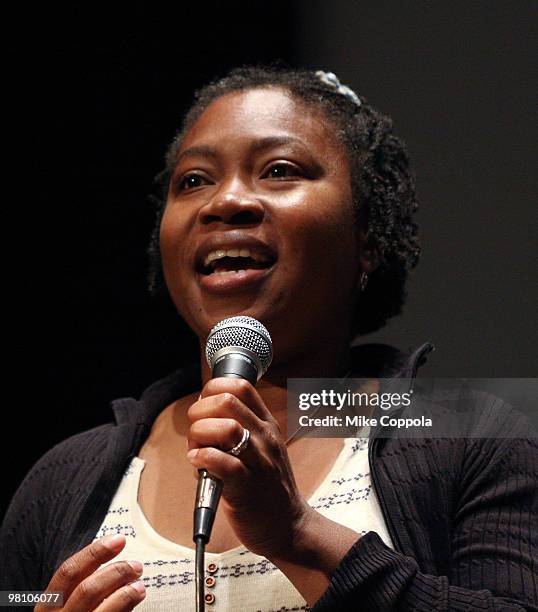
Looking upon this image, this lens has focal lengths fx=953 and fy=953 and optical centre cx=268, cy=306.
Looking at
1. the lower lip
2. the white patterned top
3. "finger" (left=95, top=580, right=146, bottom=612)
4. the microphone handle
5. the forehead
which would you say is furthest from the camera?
the forehead

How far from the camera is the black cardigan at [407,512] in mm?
1044

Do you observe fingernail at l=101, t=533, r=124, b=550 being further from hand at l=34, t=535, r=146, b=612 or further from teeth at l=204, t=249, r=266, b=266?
teeth at l=204, t=249, r=266, b=266

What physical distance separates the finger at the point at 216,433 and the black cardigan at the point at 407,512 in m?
0.23

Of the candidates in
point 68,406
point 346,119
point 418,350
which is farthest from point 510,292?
point 68,406

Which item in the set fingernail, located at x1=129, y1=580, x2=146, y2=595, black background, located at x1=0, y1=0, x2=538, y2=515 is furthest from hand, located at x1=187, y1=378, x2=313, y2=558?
black background, located at x1=0, y1=0, x2=538, y2=515

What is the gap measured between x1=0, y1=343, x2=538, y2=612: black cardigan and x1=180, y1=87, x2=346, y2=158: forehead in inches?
13.4

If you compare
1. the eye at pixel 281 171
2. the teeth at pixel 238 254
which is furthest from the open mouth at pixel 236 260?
the eye at pixel 281 171

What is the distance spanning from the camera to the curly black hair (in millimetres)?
1540

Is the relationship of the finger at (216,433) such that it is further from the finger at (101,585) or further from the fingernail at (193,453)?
the finger at (101,585)

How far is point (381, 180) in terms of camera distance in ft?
5.17

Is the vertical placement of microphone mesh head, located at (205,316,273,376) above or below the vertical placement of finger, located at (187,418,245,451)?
above

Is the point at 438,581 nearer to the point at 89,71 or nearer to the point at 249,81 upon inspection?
the point at 249,81

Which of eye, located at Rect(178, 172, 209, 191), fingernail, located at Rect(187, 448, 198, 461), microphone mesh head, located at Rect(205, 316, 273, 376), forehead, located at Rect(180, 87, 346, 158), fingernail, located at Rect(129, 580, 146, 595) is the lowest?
fingernail, located at Rect(129, 580, 146, 595)

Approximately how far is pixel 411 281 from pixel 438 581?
622 mm
